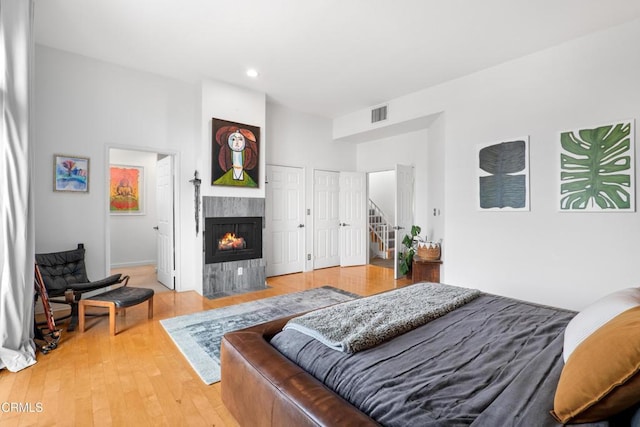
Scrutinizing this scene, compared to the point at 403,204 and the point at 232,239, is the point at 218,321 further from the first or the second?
the point at 403,204

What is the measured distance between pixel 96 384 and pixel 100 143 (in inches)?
120

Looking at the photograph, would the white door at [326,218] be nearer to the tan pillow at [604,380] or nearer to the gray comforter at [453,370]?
the gray comforter at [453,370]

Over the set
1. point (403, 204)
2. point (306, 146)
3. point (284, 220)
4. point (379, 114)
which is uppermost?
point (379, 114)

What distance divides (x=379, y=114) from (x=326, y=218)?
229 centimetres

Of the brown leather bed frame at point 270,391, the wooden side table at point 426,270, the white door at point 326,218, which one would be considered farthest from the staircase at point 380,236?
the brown leather bed frame at point 270,391

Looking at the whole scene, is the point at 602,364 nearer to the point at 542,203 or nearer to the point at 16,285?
the point at 542,203

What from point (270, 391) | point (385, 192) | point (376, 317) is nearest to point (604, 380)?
point (376, 317)

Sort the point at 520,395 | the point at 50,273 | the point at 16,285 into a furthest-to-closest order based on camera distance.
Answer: the point at 50,273 < the point at 16,285 < the point at 520,395

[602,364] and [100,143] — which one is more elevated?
[100,143]

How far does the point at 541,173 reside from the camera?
352 cm

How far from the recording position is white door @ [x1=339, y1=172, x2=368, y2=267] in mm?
6605

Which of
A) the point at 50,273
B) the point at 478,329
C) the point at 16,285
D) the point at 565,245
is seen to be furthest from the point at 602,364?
the point at 50,273

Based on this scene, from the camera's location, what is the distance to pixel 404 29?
315 cm

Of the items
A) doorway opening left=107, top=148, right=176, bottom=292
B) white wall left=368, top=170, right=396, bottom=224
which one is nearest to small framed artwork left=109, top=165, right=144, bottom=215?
doorway opening left=107, top=148, right=176, bottom=292
